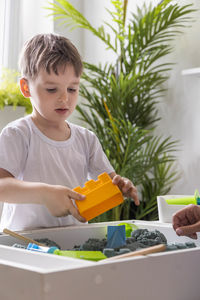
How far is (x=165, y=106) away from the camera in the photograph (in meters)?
2.46

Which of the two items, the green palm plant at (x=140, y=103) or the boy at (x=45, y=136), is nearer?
the boy at (x=45, y=136)

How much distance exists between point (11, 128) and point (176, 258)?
61 centimetres

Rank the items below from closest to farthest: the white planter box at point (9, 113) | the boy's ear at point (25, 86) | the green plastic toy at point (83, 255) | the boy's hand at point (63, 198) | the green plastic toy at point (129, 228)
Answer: the green plastic toy at point (83, 255), the boy's hand at point (63, 198), the green plastic toy at point (129, 228), the boy's ear at point (25, 86), the white planter box at point (9, 113)

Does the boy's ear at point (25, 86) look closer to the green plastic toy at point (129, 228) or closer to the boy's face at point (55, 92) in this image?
the boy's face at point (55, 92)

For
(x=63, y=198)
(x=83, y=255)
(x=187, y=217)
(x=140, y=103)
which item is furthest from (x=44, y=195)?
(x=140, y=103)

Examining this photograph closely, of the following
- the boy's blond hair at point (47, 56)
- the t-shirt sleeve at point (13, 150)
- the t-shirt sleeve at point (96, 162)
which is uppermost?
the boy's blond hair at point (47, 56)

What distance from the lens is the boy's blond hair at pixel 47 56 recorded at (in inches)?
43.4

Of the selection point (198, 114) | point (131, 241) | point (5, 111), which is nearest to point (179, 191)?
point (198, 114)

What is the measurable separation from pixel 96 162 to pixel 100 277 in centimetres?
72

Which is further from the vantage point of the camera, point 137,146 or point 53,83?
point 137,146

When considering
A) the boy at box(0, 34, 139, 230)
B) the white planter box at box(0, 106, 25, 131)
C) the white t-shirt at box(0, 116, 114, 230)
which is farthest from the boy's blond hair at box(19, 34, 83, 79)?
the white planter box at box(0, 106, 25, 131)

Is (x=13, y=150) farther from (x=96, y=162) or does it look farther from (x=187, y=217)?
(x=187, y=217)

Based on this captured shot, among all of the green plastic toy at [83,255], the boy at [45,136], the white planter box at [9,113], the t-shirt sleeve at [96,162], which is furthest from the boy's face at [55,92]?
the white planter box at [9,113]

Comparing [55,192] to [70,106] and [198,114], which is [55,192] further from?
[198,114]
